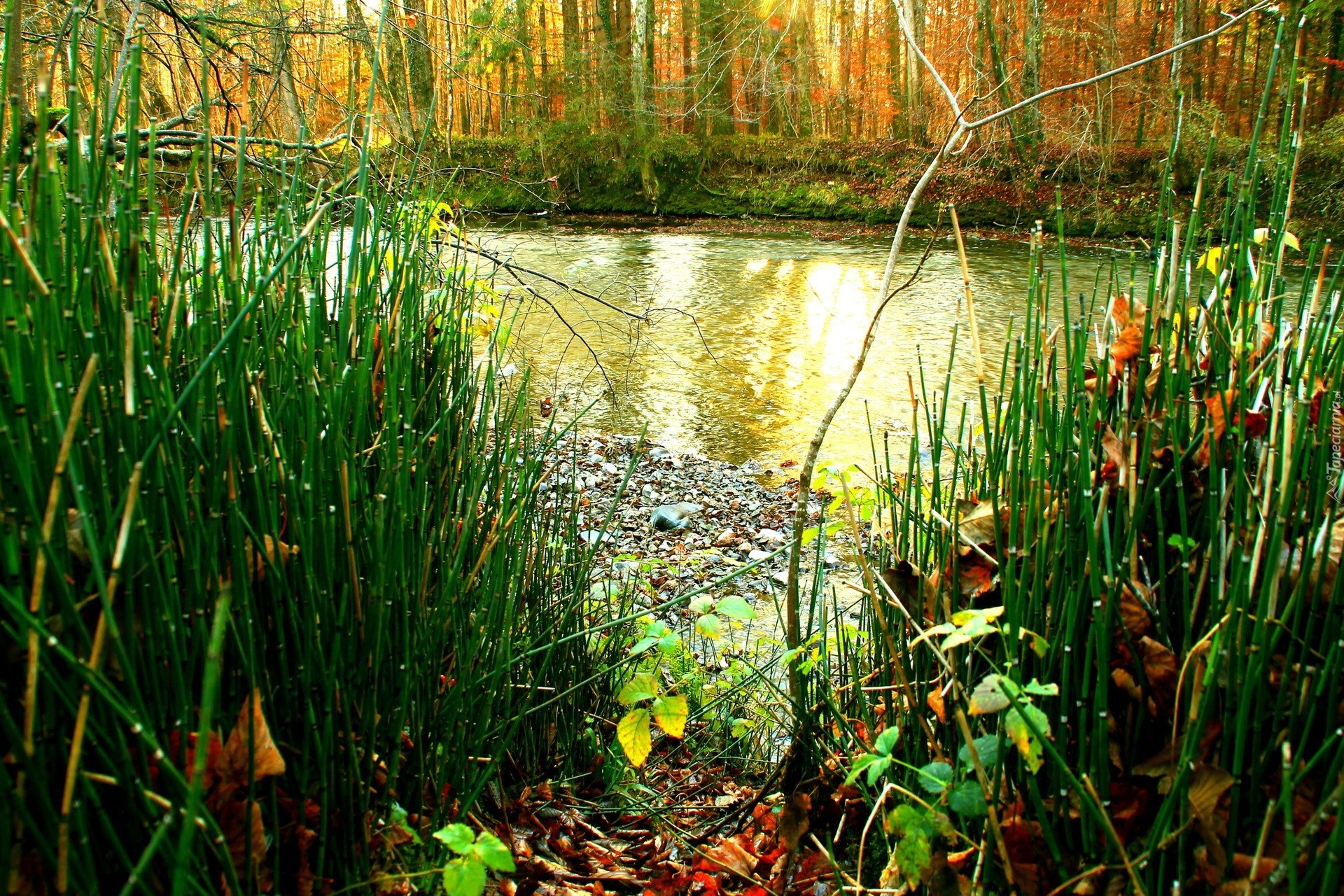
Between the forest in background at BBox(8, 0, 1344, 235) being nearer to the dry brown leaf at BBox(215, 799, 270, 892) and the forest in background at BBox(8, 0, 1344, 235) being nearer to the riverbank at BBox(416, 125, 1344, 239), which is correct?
the riverbank at BBox(416, 125, 1344, 239)

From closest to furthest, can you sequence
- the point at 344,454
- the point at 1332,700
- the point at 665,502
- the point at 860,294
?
the point at 1332,700 → the point at 344,454 → the point at 665,502 → the point at 860,294

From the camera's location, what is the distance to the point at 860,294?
867cm

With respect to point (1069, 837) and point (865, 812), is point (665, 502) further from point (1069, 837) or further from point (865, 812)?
point (1069, 837)

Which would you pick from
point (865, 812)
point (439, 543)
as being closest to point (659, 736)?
point (865, 812)

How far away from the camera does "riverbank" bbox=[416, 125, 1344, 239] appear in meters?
13.0

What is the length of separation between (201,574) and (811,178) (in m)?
15.1

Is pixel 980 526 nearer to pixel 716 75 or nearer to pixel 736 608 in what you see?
pixel 736 608

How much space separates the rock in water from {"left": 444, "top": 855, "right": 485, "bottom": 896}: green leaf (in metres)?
2.95

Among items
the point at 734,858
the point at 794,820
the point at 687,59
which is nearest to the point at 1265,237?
the point at 794,820

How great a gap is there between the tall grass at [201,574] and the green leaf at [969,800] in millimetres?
605

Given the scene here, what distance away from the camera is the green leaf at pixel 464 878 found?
0.88 meters

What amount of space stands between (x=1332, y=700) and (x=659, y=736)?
1.52 m

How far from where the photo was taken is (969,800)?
1020mm

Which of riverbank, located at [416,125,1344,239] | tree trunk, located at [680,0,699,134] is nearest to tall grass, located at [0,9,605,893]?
riverbank, located at [416,125,1344,239]
